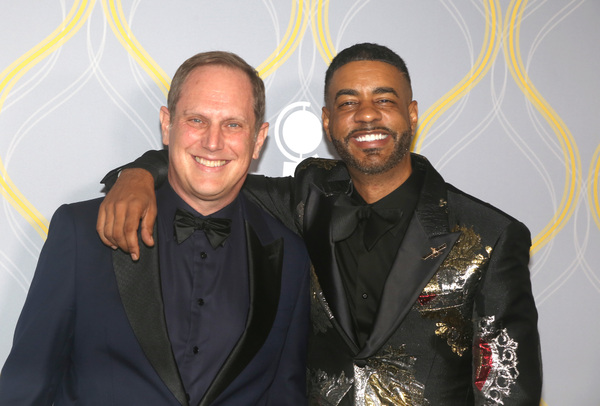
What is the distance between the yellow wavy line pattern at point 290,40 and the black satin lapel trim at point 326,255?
65cm

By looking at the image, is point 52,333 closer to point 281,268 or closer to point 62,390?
point 62,390

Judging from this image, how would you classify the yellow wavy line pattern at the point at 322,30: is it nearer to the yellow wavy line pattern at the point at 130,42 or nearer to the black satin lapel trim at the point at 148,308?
the yellow wavy line pattern at the point at 130,42

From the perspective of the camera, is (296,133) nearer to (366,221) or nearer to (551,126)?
(366,221)

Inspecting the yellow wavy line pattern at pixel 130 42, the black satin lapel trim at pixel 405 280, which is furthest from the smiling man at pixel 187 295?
the yellow wavy line pattern at pixel 130 42

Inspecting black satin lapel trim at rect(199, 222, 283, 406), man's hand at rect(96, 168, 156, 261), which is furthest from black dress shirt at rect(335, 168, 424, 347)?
man's hand at rect(96, 168, 156, 261)

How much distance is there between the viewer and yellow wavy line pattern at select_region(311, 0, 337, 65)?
262cm

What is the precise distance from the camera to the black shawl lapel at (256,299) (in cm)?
182

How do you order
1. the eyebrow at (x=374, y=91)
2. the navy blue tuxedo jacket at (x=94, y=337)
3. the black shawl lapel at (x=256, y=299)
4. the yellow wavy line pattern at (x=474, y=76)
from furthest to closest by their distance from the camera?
the yellow wavy line pattern at (x=474, y=76)
the eyebrow at (x=374, y=91)
the black shawl lapel at (x=256, y=299)
the navy blue tuxedo jacket at (x=94, y=337)

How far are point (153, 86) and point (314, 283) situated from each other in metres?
1.08

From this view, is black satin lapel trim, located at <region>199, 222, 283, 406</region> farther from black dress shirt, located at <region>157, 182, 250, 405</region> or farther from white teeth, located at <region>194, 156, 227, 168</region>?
white teeth, located at <region>194, 156, 227, 168</region>

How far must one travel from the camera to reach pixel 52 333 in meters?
1.72

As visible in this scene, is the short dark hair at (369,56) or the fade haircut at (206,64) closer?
the fade haircut at (206,64)

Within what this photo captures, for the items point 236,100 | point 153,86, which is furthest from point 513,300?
point 153,86

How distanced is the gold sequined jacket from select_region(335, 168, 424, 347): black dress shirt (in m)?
0.04
